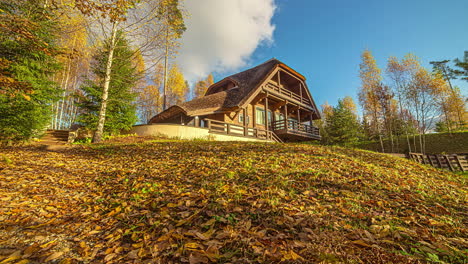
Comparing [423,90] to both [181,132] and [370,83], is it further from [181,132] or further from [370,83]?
[181,132]

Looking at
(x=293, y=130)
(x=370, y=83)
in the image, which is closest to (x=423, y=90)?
(x=370, y=83)

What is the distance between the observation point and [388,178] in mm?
5438

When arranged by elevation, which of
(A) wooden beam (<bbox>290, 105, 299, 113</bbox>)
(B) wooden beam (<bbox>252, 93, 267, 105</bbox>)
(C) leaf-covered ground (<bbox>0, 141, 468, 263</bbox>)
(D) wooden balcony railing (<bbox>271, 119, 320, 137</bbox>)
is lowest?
(C) leaf-covered ground (<bbox>0, 141, 468, 263</bbox>)

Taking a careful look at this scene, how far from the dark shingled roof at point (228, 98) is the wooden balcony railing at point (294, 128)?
500cm

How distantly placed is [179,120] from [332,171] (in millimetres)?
15968

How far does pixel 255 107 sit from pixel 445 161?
14366mm

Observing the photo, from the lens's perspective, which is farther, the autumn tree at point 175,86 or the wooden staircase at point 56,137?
the autumn tree at point 175,86

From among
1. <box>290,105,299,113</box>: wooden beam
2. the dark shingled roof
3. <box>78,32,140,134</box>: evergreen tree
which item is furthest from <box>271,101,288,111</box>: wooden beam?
<box>78,32,140,134</box>: evergreen tree

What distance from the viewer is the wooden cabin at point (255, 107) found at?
1678cm

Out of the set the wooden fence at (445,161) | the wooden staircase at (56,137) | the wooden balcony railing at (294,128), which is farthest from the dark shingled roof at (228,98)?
the wooden fence at (445,161)

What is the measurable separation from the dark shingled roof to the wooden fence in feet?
41.2

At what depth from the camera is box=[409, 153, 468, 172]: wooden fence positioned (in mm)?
11773

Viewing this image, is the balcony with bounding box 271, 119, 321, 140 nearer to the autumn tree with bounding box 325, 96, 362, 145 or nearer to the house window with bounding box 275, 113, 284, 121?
the house window with bounding box 275, 113, 284, 121

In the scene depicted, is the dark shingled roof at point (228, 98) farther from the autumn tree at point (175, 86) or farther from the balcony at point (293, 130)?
the autumn tree at point (175, 86)
